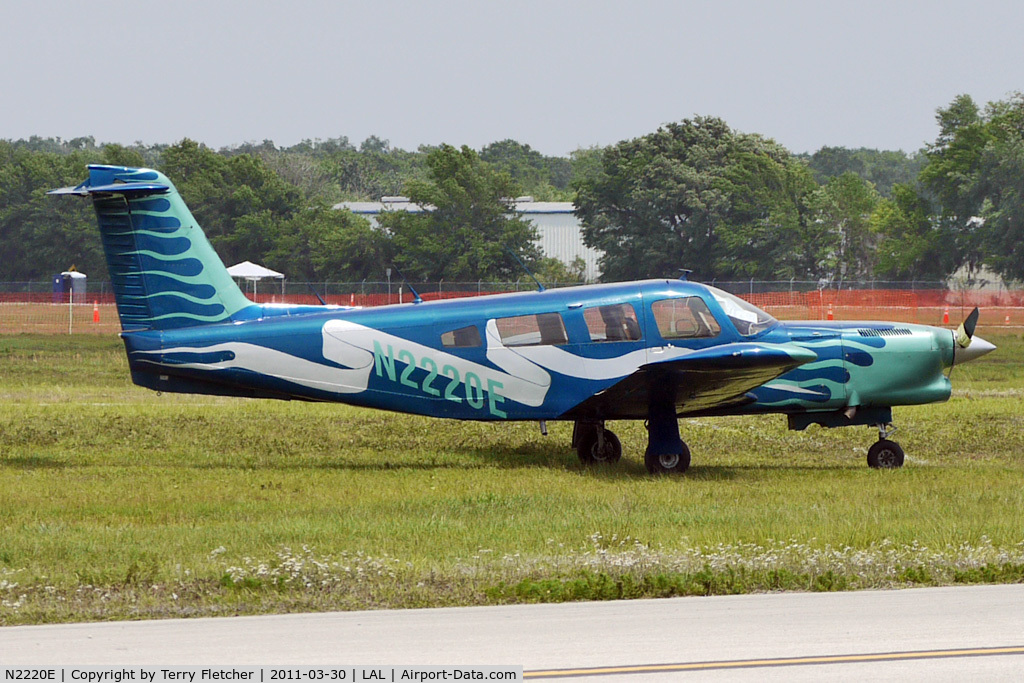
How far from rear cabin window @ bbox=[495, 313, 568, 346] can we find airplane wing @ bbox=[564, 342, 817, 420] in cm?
84

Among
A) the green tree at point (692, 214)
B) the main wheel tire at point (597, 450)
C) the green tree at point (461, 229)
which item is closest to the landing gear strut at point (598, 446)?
the main wheel tire at point (597, 450)

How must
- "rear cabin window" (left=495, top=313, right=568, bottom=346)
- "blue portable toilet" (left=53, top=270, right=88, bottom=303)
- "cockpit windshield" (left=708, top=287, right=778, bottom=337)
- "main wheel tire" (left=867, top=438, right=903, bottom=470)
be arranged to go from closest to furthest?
"cockpit windshield" (left=708, top=287, right=778, bottom=337), "rear cabin window" (left=495, top=313, right=568, bottom=346), "main wheel tire" (left=867, top=438, right=903, bottom=470), "blue portable toilet" (left=53, top=270, right=88, bottom=303)

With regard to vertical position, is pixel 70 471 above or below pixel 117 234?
below

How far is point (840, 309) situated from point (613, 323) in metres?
34.9

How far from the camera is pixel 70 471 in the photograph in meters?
14.1

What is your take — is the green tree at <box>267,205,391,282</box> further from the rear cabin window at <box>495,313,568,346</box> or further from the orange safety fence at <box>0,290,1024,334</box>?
the rear cabin window at <box>495,313,568,346</box>

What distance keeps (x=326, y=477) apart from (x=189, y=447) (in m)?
3.25

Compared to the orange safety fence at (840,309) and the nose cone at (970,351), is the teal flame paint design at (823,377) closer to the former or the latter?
the nose cone at (970,351)

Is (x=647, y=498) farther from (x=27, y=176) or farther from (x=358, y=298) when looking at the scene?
(x=27, y=176)

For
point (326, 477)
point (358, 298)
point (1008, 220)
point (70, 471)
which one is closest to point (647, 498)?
point (326, 477)

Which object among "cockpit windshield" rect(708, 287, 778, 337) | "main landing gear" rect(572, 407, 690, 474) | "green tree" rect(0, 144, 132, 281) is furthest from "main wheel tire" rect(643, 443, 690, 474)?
"green tree" rect(0, 144, 132, 281)

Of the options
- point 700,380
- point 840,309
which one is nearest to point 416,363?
point 700,380

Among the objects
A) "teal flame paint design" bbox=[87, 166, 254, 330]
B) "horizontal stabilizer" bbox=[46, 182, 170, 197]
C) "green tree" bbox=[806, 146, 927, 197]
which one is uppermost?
"green tree" bbox=[806, 146, 927, 197]

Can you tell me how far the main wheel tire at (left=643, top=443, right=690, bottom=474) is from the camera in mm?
14094
